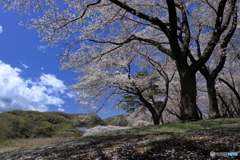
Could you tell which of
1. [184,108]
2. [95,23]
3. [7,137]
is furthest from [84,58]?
[7,137]

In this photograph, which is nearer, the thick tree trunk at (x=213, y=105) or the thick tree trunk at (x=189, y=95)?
the thick tree trunk at (x=189, y=95)

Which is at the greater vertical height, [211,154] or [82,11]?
[82,11]

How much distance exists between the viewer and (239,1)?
14578mm

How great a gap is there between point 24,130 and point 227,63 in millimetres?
34645

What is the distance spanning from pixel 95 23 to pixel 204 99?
23932 millimetres

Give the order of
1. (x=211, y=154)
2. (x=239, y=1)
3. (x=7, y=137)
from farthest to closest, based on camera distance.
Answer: (x=7, y=137)
(x=239, y=1)
(x=211, y=154)

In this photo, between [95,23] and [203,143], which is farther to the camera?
[95,23]

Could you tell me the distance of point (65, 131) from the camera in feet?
89.5

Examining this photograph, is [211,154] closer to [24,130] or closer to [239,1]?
[239,1]

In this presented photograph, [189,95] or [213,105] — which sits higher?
[189,95]

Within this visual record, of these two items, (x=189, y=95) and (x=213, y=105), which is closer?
(x=189, y=95)

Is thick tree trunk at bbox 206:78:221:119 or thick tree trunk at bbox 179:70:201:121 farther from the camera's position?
thick tree trunk at bbox 206:78:221:119

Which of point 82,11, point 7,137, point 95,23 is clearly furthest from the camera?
point 7,137

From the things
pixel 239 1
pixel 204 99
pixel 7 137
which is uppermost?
pixel 239 1
